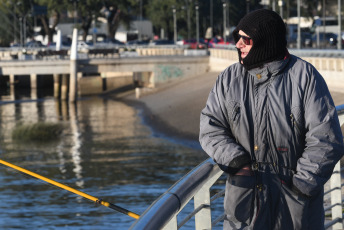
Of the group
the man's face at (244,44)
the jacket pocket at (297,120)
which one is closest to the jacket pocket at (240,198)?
the jacket pocket at (297,120)

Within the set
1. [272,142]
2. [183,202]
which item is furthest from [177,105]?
→ [183,202]

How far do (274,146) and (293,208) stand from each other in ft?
0.92

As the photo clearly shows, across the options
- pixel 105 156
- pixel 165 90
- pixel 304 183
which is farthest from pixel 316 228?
pixel 165 90

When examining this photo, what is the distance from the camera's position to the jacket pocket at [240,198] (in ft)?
12.9

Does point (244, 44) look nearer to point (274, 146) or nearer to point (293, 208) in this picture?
point (274, 146)

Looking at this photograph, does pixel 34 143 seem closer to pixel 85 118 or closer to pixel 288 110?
pixel 85 118

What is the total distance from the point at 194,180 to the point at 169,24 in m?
112

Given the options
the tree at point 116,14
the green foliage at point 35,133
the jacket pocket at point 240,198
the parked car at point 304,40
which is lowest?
the green foliage at point 35,133

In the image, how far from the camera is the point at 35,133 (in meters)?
45.0

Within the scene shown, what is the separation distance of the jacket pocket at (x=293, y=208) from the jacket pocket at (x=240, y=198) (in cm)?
13

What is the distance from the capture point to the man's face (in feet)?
13.5

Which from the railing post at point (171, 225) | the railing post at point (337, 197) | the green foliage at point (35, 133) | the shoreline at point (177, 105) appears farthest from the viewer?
the green foliage at point (35, 133)

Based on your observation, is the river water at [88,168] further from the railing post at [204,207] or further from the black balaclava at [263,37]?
the black balaclava at [263,37]

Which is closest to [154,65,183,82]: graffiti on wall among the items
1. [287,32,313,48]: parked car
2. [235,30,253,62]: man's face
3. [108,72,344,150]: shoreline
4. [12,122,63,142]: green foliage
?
[108,72,344,150]: shoreline
